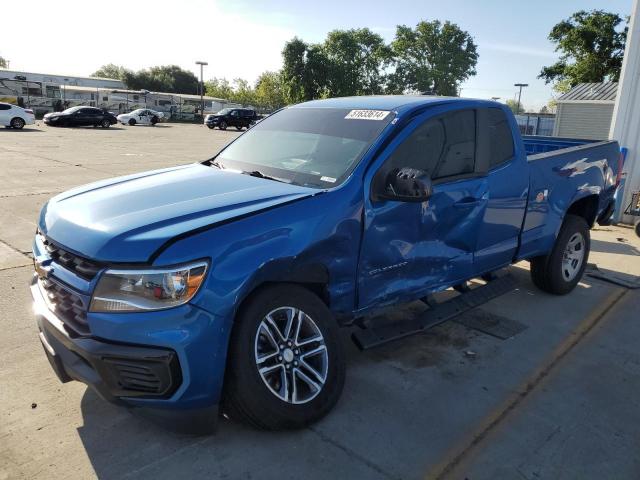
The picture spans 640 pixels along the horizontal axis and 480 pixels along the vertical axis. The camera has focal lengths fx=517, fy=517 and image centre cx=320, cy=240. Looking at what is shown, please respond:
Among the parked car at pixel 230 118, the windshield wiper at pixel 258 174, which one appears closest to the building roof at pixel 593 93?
the windshield wiper at pixel 258 174

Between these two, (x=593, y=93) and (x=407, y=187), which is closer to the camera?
(x=407, y=187)

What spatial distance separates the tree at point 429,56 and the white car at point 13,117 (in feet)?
201

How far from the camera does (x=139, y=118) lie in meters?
39.8

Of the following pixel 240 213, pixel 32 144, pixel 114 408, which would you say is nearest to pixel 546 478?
pixel 240 213

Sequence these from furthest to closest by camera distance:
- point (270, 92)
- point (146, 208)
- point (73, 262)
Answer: point (270, 92) < point (146, 208) < point (73, 262)

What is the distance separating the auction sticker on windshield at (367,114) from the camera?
3.61m

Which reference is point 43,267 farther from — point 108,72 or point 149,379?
point 108,72

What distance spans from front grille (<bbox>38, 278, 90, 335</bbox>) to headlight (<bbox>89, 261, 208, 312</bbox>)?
14 cm

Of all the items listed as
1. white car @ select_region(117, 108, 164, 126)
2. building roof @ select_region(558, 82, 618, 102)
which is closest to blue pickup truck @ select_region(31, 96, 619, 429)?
building roof @ select_region(558, 82, 618, 102)

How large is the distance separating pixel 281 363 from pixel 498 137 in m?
2.74

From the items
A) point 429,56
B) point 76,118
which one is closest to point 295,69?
point 429,56

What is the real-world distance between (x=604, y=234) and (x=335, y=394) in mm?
7011

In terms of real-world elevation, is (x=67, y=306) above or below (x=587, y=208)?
below

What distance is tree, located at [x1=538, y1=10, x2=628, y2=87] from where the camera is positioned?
31297mm
